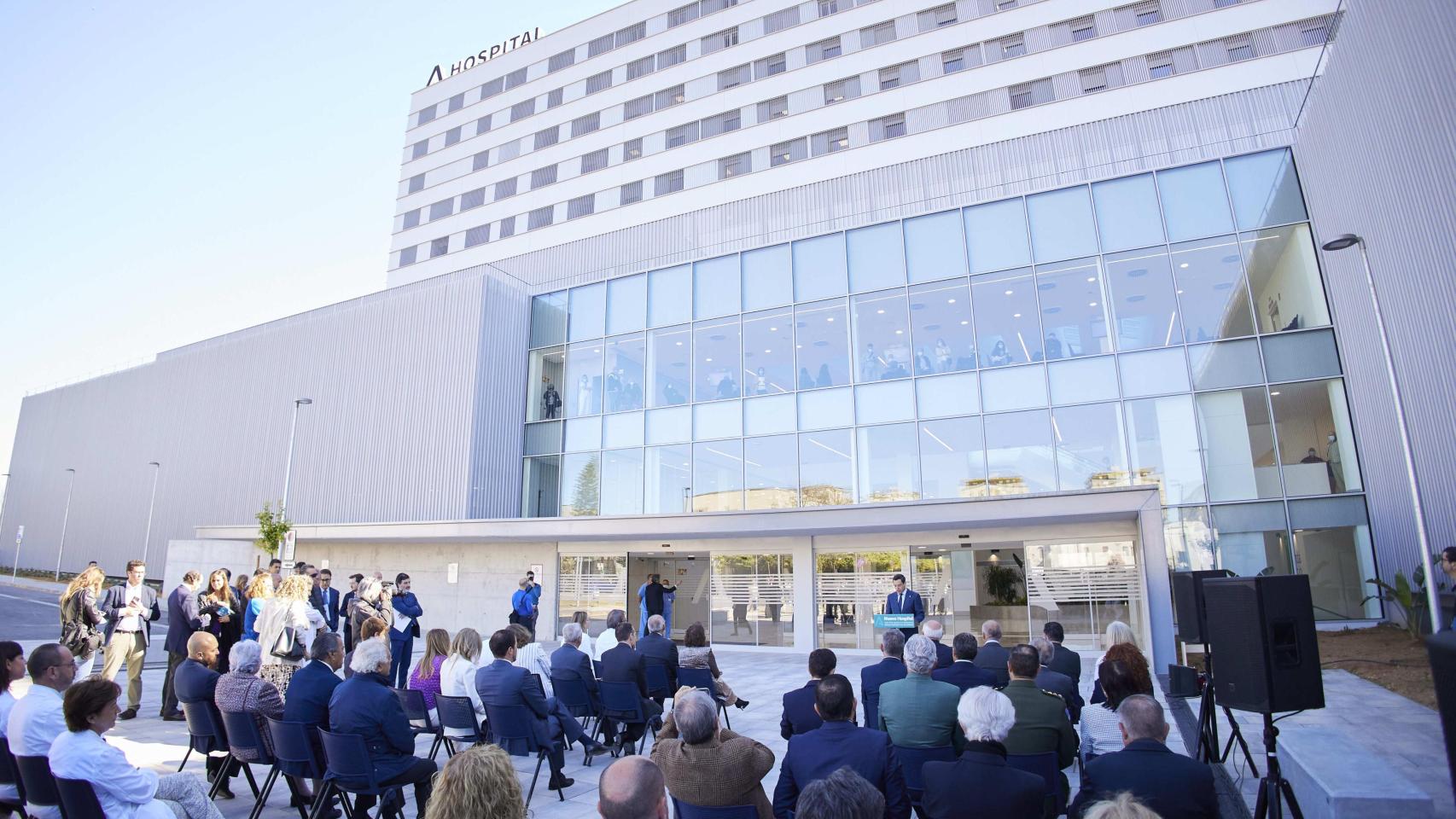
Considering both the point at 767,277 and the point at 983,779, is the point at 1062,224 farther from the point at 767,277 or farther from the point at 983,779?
the point at 983,779

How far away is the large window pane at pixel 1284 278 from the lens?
16375 mm

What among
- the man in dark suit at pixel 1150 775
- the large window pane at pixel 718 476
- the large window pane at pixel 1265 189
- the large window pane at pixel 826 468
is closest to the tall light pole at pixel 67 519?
the large window pane at pixel 718 476

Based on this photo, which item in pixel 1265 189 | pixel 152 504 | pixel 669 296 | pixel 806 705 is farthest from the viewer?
pixel 152 504

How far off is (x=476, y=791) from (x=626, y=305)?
20.7 metres

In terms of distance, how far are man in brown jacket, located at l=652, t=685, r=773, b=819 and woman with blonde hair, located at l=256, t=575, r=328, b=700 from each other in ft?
19.3

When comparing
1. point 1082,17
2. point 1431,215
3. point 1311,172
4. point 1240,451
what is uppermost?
point 1082,17

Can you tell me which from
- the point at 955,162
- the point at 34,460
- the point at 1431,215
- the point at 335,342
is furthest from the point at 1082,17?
the point at 34,460

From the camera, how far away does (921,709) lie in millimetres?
4914

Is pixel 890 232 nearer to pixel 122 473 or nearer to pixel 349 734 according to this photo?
pixel 349 734

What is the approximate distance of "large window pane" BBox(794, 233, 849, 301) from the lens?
1986cm

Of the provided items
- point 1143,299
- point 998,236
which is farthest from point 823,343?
point 1143,299

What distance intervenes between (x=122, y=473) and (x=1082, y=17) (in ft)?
148

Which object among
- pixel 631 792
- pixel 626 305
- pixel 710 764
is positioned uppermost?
pixel 626 305

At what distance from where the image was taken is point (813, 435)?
19.1 meters
